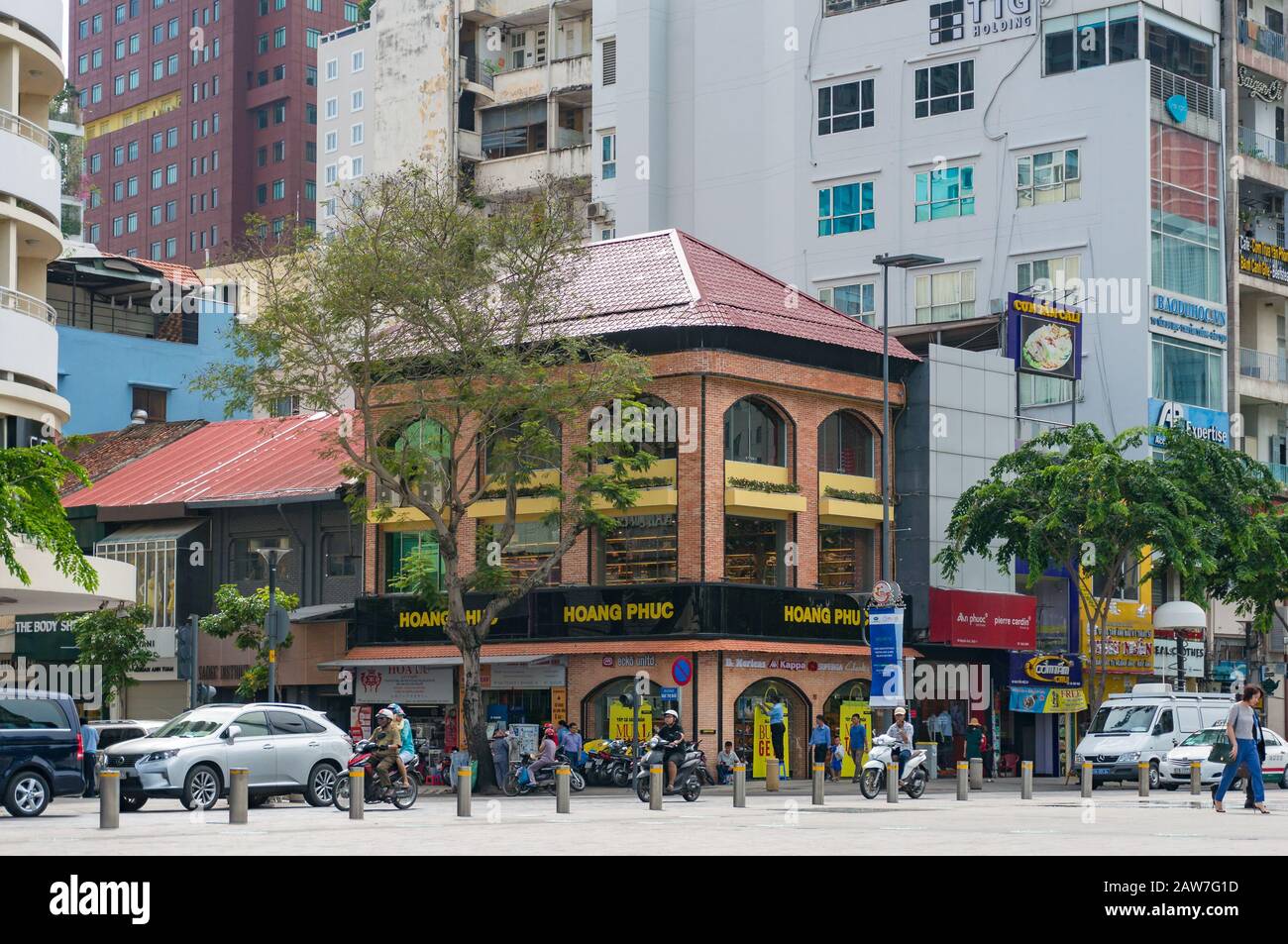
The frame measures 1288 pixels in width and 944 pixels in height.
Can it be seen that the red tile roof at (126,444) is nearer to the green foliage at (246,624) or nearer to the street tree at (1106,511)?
the green foliage at (246,624)

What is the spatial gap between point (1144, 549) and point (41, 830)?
39.0m

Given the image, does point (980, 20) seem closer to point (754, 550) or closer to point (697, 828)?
point (754, 550)

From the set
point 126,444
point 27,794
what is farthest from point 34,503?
point 126,444

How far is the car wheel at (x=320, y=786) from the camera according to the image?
33438mm

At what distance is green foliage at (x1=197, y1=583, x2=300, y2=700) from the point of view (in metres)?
49.4

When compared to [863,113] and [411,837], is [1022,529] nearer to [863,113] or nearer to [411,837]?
[863,113]

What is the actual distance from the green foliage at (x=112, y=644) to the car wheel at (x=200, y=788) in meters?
20.3

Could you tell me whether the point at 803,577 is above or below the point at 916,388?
below

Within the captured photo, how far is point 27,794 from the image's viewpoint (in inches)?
1136

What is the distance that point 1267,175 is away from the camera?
65.1m

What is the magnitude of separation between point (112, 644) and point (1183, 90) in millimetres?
35634

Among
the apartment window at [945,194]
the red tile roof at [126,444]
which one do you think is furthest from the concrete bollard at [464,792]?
the apartment window at [945,194]

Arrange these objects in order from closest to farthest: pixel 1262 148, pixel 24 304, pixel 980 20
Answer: pixel 24 304 < pixel 980 20 < pixel 1262 148

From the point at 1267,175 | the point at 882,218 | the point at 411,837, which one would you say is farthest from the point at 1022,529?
the point at 411,837
